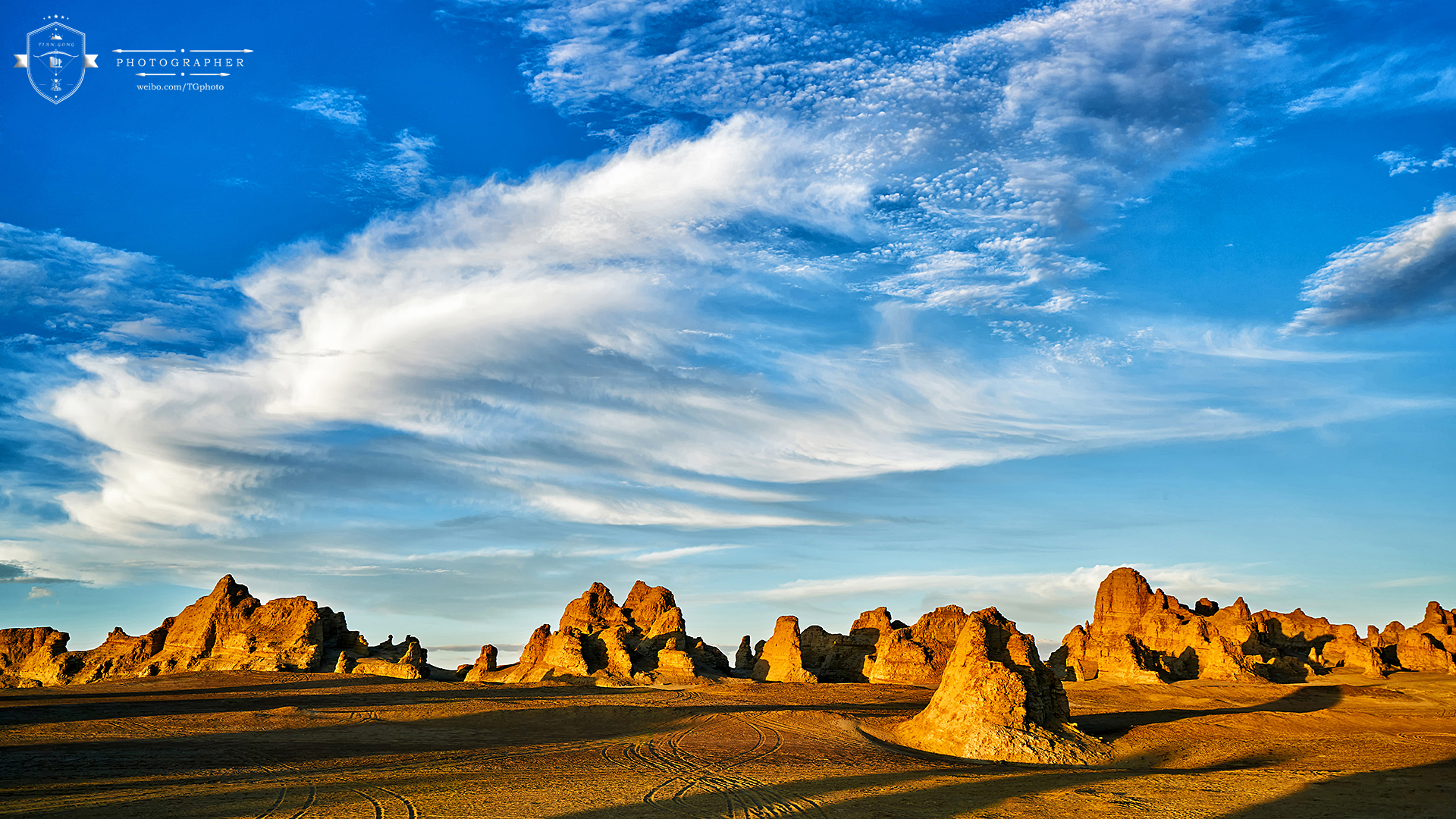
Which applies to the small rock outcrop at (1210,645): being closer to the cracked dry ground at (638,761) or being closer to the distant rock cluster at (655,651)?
the distant rock cluster at (655,651)

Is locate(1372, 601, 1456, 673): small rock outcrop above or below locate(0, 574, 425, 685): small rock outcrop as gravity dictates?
below

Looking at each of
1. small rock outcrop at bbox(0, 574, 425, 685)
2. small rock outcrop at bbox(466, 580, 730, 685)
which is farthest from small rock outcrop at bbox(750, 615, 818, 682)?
→ small rock outcrop at bbox(0, 574, 425, 685)

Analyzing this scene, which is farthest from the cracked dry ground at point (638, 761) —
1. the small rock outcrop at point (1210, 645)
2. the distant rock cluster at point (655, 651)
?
the small rock outcrop at point (1210, 645)

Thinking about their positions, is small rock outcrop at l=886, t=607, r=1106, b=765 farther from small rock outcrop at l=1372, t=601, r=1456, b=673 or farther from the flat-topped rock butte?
small rock outcrop at l=1372, t=601, r=1456, b=673

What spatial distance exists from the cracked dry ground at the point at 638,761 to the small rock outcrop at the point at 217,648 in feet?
44.4

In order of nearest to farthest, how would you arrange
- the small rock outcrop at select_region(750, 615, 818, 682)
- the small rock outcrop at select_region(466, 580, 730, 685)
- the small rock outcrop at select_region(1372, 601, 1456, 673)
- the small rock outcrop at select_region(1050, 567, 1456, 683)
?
1. the small rock outcrop at select_region(466, 580, 730, 685)
2. the small rock outcrop at select_region(750, 615, 818, 682)
3. the small rock outcrop at select_region(1050, 567, 1456, 683)
4. the small rock outcrop at select_region(1372, 601, 1456, 673)

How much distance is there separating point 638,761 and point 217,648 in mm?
49700

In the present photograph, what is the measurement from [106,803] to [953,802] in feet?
64.9

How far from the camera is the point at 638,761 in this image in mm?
26203

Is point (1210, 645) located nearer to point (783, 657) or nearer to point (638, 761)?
point (783, 657)

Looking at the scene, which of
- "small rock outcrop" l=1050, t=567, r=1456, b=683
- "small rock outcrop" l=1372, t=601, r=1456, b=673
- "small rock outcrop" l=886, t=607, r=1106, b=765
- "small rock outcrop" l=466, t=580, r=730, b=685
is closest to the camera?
"small rock outcrop" l=886, t=607, r=1106, b=765

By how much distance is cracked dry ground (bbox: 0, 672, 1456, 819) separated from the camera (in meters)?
18.9

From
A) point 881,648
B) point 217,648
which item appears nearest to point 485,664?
point 217,648

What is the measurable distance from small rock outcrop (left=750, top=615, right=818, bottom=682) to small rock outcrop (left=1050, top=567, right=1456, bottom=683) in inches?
905
